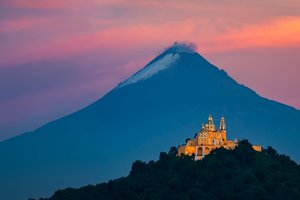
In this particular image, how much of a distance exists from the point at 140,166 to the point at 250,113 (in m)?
78.2

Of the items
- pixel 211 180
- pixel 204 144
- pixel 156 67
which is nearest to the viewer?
pixel 211 180

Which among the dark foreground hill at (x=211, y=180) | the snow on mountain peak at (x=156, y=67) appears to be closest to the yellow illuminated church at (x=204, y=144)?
the dark foreground hill at (x=211, y=180)

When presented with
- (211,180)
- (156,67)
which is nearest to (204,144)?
(211,180)

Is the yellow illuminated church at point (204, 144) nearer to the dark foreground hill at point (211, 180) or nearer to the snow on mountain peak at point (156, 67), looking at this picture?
the dark foreground hill at point (211, 180)

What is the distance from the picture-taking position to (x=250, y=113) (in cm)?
16138

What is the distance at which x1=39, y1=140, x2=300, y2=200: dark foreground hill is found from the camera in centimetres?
7662

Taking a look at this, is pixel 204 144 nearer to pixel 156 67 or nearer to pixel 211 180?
pixel 211 180

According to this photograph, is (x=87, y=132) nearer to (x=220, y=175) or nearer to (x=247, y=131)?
(x=247, y=131)

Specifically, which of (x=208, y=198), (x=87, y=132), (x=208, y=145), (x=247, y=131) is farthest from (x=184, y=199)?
(x=87, y=132)

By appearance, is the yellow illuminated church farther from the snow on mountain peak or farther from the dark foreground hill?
the snow on mountain peak

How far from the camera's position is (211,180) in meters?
78.4

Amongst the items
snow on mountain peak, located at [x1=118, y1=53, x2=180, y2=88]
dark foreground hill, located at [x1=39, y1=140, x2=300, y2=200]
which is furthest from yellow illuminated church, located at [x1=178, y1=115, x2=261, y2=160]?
snow on mountain peak, located at [x1=118, y1=53, x2=180, y2=88]

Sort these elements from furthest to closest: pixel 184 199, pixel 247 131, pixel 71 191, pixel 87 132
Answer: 1. pixel 87 132
2. pixel 247 131
3. pixel 71 191
4. pixel 184 199

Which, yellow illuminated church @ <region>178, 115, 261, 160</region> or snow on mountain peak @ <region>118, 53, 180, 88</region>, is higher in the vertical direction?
snow on mountain peak @ <region>118, 53, 180, 88</region>
